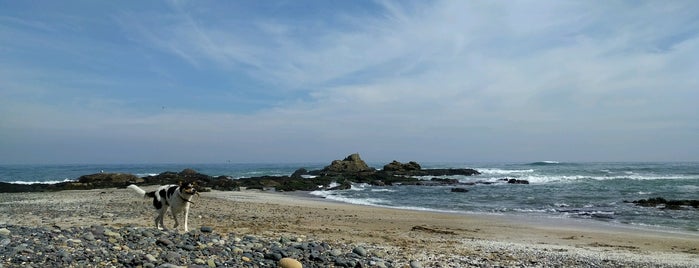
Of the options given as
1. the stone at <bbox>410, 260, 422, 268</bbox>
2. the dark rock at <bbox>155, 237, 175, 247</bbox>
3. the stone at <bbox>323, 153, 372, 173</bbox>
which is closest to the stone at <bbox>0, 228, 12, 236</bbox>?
the dark rock at <bbox>155, 237, 175, 247</bbox>

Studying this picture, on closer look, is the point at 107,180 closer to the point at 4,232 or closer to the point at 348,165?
the point at 348,165

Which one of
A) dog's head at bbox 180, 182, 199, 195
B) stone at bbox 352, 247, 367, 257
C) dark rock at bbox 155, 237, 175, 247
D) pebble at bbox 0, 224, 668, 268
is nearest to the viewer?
pebble at bbox 0, 224, 668, 268

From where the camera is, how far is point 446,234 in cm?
1209

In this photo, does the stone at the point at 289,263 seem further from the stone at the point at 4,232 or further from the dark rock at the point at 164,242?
the stone at the point at 4,232

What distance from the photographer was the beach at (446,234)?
8.75 metres

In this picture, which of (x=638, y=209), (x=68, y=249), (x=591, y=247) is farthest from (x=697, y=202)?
(x=68, y=249)

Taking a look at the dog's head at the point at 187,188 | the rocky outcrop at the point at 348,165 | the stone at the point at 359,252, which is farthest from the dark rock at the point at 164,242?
the rocky outcrop at the point at 348,165

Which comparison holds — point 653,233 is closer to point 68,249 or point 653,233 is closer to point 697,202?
point 697,202

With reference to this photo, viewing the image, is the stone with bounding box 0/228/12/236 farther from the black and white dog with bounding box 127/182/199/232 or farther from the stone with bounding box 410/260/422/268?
the stone with bounding box 410/260/422/268

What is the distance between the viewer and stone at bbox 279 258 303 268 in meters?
6.34

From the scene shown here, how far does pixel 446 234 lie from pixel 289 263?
262 inches

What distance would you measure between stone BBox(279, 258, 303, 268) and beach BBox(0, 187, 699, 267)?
0.39 meters

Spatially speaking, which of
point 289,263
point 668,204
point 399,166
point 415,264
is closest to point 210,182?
point 668,204

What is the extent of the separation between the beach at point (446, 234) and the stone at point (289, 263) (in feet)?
1.27
